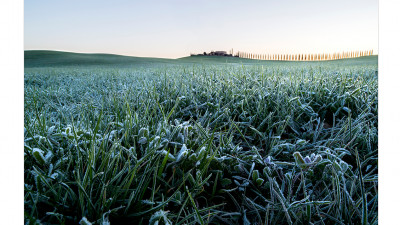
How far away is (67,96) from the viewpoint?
2.52 meters

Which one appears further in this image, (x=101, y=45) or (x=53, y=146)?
(x=101, y=45)

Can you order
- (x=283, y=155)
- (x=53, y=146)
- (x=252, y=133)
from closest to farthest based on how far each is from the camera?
1. (x=53, y=146)
2. (x=283, y=155)
3. (x=252, y=133)

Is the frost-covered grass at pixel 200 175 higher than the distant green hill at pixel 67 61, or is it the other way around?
the distant green hill at pixel 67 61

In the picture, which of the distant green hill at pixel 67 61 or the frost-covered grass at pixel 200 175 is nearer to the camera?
the frost-covered grass at pixel 200 175

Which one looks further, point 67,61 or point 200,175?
point 67,61

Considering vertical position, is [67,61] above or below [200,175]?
above

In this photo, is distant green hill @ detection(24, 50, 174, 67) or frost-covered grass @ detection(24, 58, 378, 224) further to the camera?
distant green hill @ detection(24, 50, 174, 67)

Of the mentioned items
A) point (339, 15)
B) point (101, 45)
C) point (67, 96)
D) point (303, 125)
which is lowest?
point (303, 125)

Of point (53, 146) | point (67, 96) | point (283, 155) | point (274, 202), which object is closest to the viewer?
point (274, 202)

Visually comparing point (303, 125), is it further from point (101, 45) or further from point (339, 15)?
point (101, 45)

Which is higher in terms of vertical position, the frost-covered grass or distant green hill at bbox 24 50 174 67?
distant green hill at bbox 24 50 174 67

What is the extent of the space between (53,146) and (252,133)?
3.42 feet
